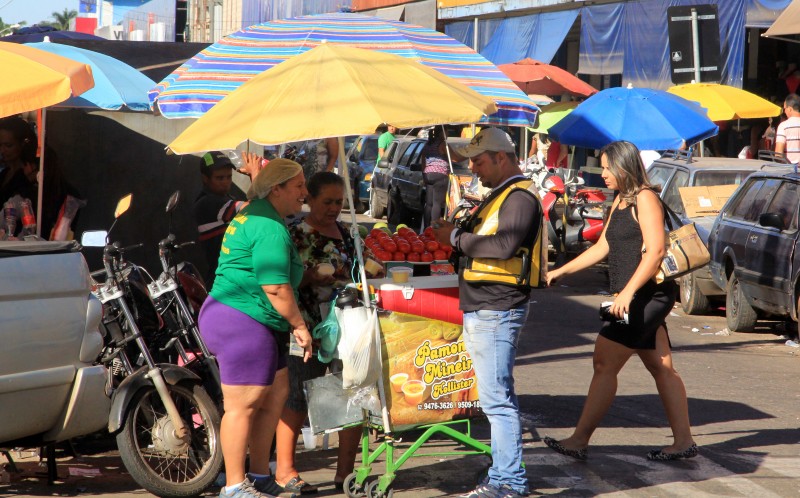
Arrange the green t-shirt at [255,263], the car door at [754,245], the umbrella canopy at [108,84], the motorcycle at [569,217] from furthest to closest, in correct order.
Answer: the motorcycle at [569,217], the car door at [754,245], the umbrella canopy at [108,84], the green t-shirt at [255,263]

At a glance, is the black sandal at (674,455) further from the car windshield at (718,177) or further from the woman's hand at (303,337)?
the car windshield at (718,177)

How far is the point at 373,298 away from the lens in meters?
6.18

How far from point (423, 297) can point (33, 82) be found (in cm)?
273

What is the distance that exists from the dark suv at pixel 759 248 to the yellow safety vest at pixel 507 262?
627 centimetres

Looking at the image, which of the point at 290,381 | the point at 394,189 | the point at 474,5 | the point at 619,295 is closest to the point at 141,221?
the point at 290,381

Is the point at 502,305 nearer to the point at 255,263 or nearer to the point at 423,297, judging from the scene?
the point at 423,297

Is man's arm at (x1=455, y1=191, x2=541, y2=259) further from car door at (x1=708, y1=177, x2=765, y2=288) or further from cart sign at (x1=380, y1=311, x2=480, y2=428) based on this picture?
car door at (x1=708, y1=177, x2=765, y2=288)

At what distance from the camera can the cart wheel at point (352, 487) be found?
6.29 m

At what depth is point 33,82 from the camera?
6.73m

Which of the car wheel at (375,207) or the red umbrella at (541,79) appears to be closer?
the red umbrella at (541,79)

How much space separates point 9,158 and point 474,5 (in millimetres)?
25633

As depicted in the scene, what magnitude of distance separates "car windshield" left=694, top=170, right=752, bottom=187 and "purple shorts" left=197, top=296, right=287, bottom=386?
32.6 feet

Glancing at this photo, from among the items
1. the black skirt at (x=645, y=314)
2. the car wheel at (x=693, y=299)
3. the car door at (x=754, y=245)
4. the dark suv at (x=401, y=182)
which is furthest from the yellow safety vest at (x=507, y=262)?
the dark suv at (x=401, y=182)

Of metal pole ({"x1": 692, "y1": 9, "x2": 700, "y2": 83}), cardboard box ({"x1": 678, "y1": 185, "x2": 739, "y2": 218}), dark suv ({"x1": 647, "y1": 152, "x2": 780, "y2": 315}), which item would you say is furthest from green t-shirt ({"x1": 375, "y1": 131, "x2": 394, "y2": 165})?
cardboard box ({"x1": 678, "y1": 185, "x2": 739, "y2": 218})
